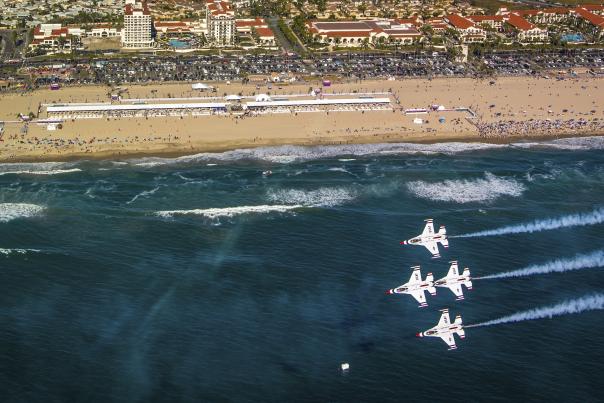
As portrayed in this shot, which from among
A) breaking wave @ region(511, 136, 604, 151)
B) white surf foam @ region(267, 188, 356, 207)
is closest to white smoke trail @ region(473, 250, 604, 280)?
white surf foam @ region(267, 188, 356, 207)

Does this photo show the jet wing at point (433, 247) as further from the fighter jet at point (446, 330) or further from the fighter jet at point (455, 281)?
the fighter jet at point (446, 330)

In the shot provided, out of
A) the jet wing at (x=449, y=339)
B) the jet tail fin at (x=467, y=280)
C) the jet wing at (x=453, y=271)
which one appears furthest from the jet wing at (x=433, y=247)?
the jet wing at (x=449, y=339)

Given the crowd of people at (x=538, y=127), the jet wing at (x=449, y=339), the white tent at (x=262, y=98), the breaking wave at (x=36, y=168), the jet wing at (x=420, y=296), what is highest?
the white tent at (x=262, y=98)

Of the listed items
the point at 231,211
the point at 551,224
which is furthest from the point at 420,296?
the point at 231,211

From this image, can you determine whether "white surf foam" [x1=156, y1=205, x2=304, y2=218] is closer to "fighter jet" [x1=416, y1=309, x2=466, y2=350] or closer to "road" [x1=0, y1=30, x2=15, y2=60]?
"fighter jet" [x1=416, y1=309, x2=466, y2=350]

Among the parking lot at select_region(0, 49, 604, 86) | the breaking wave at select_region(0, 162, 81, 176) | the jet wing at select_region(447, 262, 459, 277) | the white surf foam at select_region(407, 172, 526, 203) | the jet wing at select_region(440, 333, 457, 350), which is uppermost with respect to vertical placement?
the parking lot at select_region(0, 49, 604, 86)

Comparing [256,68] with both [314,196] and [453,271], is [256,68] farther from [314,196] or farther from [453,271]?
[453,271]

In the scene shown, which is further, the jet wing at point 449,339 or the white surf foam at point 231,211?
the white surf foam at point 231,211
